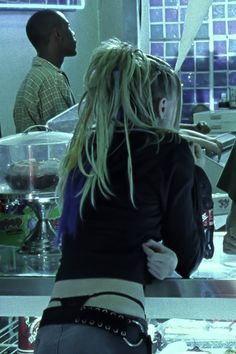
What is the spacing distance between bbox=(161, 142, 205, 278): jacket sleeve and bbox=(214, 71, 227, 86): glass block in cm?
267

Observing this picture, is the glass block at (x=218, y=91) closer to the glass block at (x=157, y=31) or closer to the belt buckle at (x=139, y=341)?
the glass block at (x=157, y=31)

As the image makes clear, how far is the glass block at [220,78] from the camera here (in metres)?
3.70

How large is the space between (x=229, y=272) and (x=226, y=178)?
Answer: 0.20 m

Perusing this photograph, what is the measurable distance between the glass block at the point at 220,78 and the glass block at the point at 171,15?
Result: 36 cm

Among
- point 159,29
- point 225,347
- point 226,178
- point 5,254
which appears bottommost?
point 225,347

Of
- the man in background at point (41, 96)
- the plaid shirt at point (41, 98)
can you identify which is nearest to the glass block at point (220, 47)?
the man in background at point (41, 96)

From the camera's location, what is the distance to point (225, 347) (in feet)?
4.15

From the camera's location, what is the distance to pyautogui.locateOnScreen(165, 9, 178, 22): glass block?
11.9 feet

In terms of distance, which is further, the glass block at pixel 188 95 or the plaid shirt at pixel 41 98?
the glass block at pixel 188 95

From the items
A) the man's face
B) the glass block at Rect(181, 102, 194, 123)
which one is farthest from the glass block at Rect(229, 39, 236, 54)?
the man's face

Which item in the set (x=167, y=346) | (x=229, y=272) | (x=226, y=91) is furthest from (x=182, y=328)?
(x=226, y=91)

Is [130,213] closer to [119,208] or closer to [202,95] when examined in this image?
[119,208]

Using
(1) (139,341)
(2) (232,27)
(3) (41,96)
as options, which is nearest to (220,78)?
(2) (232,27)

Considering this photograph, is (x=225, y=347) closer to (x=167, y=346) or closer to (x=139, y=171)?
(x=167, y=346)
